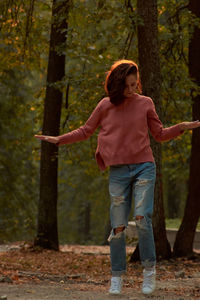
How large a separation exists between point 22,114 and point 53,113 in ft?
10.2

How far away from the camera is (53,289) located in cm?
545

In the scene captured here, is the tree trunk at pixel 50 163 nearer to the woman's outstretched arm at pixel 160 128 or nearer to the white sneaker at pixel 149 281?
the woman's outstretched arm at pixel 160 128

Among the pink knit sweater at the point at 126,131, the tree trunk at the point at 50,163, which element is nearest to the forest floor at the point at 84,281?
the pink knit sweater at the point at 126,131

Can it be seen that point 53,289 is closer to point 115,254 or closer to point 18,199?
point 115,254

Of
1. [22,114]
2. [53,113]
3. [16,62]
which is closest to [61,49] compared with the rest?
[53,113]

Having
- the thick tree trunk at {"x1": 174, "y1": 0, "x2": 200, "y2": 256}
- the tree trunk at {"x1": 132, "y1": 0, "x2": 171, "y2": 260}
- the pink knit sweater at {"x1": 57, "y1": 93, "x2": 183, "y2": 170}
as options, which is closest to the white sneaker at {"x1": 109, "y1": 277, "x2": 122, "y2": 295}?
the pink knit sweater at {"x1": 57, "y1": 93, "x2": 183, "y2": 170}

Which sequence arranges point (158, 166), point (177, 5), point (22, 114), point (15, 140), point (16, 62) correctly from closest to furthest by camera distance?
point (158, 166) → point (177, 5) → point (16, 62) → point (22, 114) → point (15, 140)

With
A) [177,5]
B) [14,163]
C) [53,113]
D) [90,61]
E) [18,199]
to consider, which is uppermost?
[177,5]

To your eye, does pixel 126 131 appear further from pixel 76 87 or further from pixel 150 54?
pixel 76 87

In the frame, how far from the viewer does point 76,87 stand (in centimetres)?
1062

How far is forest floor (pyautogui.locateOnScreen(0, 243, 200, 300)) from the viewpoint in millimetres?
5031

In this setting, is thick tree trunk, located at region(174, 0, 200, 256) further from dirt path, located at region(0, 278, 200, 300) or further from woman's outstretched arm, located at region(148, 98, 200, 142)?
woman's outstretched arm, located at region(148, 98, 200, 142)

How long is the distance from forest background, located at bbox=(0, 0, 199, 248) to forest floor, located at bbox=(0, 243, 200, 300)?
8.32ft

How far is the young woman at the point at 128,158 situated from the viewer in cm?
504
